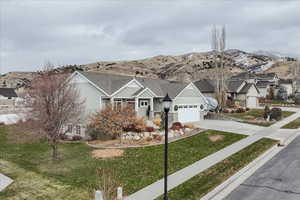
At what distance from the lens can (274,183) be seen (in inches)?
439

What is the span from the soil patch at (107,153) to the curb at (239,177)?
8.63 metres

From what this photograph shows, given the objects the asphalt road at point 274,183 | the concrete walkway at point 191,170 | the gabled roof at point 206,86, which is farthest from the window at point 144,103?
the gabled roof at point 206,86

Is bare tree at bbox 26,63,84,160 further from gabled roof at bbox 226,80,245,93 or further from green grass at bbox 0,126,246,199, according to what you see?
gabled roof at bbox 226,80,245,93

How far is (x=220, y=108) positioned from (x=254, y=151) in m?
23.9

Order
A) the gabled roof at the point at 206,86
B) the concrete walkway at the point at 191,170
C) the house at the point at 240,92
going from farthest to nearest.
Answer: the gabled roof at the point at 206,86 → the house at the point at 240,92 → the concrete walkway at the point at 191,170

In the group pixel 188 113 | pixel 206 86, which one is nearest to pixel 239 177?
pixel 188 113

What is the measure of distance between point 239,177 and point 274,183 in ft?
5.57

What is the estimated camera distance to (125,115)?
21516 mm

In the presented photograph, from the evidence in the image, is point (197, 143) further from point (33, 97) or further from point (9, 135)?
point (9, 135)

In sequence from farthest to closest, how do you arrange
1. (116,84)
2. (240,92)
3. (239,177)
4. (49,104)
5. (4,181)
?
(240,92) → (116,84) → (49,104) → (4,181) → (239,177)

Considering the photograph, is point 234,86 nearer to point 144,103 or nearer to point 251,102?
point 251,102

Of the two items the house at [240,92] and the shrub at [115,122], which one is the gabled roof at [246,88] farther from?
the shrub at [115,122]

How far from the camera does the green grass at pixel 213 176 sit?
34.0 ft

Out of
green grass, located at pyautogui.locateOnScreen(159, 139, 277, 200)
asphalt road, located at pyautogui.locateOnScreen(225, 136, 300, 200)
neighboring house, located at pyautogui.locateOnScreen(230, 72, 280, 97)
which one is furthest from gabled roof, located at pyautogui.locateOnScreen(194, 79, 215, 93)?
asphalt road, located at pyautogui.locateOnScreen(225, 136, 300, 200)
